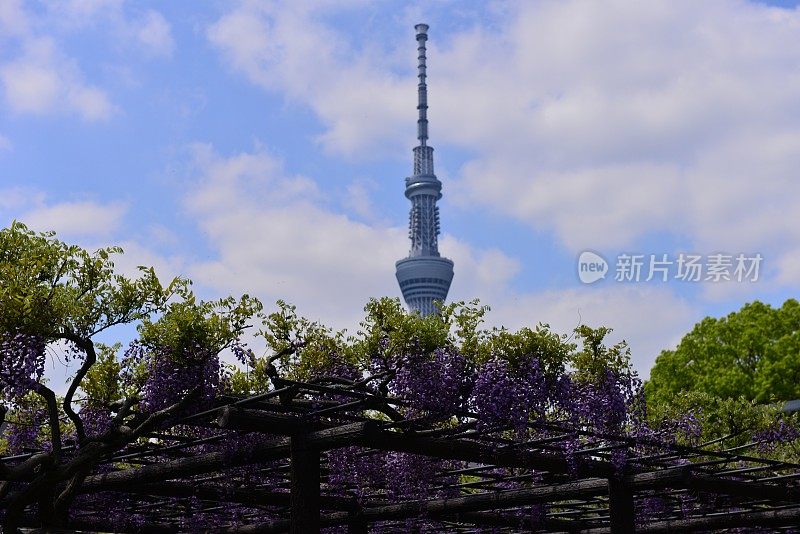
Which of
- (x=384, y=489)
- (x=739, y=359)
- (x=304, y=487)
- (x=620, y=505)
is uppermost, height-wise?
(x=739, y=359)

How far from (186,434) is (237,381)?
1554mm

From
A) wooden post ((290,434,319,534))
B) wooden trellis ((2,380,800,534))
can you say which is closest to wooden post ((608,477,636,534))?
wooden trellis ((2,380,800,534))

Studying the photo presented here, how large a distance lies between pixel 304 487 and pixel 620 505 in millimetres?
6512

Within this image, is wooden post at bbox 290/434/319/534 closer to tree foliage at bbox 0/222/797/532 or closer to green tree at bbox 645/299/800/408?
tree foliage at bbox 0/222/797/532

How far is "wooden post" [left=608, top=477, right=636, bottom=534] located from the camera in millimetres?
18234

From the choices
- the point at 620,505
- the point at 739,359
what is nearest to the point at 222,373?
the point at 620,505

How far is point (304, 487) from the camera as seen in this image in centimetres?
1380

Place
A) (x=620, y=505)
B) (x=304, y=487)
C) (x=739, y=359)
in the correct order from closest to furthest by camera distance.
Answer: (x=304, y=487) → (x=620, y=505) → (x=739, y=359)

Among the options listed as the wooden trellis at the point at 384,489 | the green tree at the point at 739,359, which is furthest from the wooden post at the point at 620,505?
the green tree at the point at 739,359

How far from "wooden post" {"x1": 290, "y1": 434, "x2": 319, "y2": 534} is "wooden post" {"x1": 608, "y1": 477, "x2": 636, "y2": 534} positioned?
616 centimetres

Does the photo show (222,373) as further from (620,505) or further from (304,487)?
(620,505)

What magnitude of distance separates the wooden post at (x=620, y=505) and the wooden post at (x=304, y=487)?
616 centimetres

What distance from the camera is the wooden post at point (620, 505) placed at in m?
18.2

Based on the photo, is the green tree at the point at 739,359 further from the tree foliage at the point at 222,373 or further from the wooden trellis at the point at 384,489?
the tree foliage at the point at 222,373
